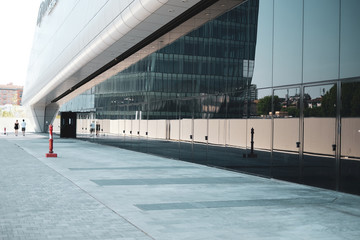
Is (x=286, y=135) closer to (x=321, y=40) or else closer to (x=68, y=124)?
(x=321, y=40)

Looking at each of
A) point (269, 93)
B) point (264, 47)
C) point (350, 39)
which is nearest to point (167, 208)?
point (350, 39)

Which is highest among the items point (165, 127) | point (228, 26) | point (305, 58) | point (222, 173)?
point (228, 26)

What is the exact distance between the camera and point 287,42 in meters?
12.5

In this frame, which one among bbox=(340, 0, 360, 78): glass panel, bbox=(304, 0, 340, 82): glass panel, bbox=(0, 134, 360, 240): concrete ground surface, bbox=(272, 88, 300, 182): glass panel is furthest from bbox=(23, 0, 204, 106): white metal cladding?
bbox=(0, 134, 360, 240): concrete ground surface

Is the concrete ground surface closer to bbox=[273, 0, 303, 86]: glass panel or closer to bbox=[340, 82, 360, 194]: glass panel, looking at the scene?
bbox=[340, 82, 360, 194]: glass panel

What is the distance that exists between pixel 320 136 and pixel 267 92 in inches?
105

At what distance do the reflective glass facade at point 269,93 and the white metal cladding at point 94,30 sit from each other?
79.9 inches

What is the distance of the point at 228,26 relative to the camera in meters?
15.4

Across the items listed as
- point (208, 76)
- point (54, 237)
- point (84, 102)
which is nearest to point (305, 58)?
point (208, 76)

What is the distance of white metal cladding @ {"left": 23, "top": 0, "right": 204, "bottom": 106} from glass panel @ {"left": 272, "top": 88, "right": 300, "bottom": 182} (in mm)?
4284

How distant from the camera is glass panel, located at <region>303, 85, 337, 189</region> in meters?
10.8

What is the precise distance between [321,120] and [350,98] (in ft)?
3.56

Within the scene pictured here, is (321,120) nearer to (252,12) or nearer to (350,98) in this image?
(350,98)

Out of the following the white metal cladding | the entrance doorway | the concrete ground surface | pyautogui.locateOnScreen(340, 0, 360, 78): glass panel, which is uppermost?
the white metal cladding
